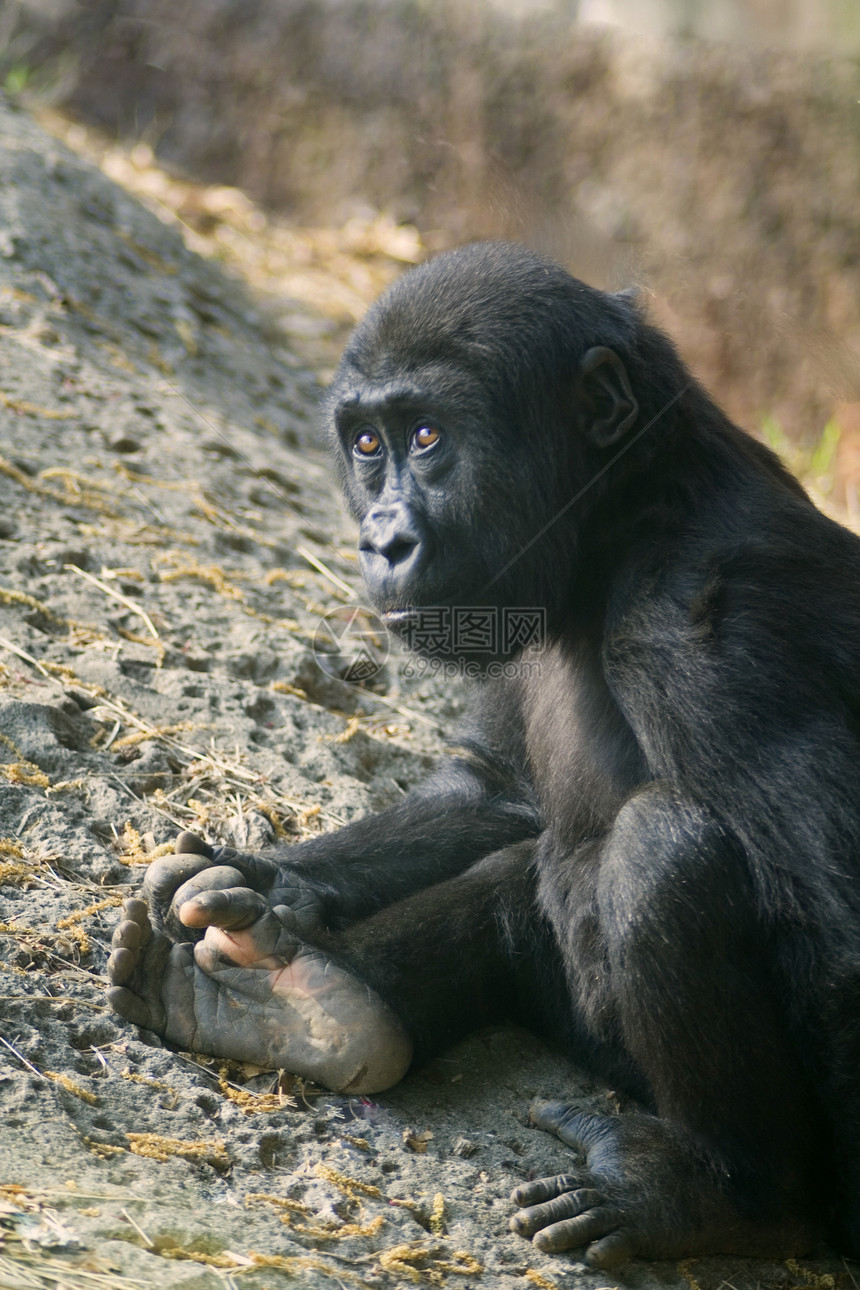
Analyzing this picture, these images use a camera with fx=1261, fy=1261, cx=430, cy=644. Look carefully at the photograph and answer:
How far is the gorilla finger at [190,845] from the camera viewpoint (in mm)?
Result: 3209

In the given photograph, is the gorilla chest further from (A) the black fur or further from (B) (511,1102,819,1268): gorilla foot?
(B) (511,1102,819,1268): gorilla foot

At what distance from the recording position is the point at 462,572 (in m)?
3.27

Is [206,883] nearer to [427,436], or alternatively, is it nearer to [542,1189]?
[542,1189]

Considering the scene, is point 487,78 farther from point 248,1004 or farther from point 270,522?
point 248,1004

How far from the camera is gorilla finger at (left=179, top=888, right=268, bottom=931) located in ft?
9.58

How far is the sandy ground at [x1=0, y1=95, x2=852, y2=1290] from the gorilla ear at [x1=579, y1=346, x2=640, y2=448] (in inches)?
61.1

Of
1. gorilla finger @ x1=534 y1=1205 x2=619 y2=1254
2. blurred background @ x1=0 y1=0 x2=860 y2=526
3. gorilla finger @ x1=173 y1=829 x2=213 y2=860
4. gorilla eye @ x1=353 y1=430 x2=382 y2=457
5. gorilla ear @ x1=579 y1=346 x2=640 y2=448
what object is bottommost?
gorilla finger @ x1=534 y1=1205 x2=619 y2=1254

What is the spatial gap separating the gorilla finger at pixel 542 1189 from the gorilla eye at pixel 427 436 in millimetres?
1803

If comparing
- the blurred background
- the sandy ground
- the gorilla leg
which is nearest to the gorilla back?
the gorilla leg

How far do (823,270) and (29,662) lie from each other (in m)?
6.77

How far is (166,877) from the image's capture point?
3094 mm

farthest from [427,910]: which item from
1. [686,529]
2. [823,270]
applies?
[823,270]

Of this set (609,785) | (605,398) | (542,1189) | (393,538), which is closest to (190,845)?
(393,538)

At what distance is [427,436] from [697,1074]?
5.58ft
